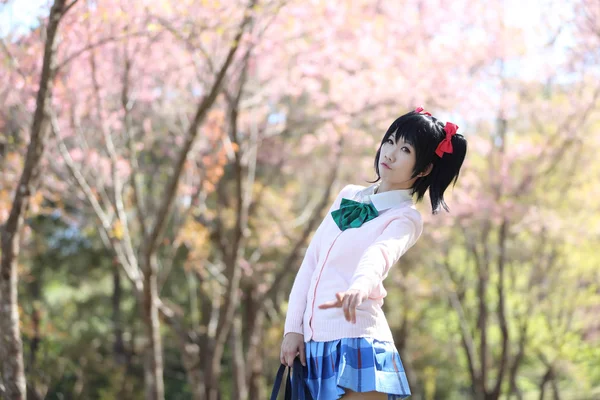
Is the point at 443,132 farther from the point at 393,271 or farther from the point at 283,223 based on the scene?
the point at 393,271

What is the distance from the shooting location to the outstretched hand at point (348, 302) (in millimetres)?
1573

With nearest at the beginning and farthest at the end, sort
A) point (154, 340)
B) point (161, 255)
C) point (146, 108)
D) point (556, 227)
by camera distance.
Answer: point (154, 340) < point (146, 108) < point (556, 227) < point (161, 255)

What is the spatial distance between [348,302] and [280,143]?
9462mm

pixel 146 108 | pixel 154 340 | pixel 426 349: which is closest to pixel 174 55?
pixel 146 108

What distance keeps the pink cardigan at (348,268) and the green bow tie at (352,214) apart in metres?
0.02

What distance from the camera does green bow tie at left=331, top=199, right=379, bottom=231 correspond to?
204 cm

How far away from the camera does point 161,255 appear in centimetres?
1530

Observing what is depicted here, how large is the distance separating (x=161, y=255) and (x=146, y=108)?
706 cm

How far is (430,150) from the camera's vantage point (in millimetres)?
2041

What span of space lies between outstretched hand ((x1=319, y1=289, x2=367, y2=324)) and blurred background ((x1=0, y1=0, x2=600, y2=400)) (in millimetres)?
2280

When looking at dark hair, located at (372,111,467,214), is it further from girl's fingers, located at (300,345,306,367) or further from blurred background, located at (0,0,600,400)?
blurred background, located at (0,0,600,400)

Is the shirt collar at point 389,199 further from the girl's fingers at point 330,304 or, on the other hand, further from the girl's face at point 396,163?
the girl's fingers at point 330,304

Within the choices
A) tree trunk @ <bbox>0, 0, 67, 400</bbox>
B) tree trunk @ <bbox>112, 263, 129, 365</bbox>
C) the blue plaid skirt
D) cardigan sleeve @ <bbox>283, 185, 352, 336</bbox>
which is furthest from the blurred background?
tree trunk @ <bbox>112, 263, 129, 365</bbox>

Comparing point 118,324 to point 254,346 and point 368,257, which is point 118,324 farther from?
point 368,257
